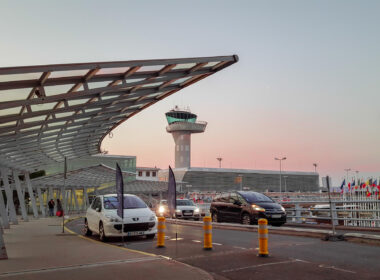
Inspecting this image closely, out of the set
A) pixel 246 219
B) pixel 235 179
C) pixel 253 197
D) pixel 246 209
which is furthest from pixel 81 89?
pixel 235 179

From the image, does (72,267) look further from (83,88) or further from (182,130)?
(182,130)

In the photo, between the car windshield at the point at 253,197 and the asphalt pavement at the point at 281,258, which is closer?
the asphalt pavement at the point at 281,258

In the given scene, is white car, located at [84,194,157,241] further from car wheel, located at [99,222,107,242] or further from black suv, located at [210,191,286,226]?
black suv, located at [210,191,286,226]

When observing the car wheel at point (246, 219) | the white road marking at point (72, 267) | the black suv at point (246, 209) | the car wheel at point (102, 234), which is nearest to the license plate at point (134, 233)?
the car wheel at point (102, 234)

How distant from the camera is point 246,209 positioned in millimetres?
18562

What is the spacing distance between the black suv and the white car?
18.1 feet

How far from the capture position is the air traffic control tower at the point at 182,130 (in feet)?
486

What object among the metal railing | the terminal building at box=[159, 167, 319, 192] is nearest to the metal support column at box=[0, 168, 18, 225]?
the metal railing

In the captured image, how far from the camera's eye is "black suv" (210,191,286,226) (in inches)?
707

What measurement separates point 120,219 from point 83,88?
16.5 feet

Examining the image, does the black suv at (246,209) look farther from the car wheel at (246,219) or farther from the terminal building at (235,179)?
the terminal building at (235,179)

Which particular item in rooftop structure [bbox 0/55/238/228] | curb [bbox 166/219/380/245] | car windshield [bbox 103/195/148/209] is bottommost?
curb [bbox 166/219/380/245]

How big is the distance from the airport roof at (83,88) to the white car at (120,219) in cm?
360

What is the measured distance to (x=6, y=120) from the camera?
480 inches
